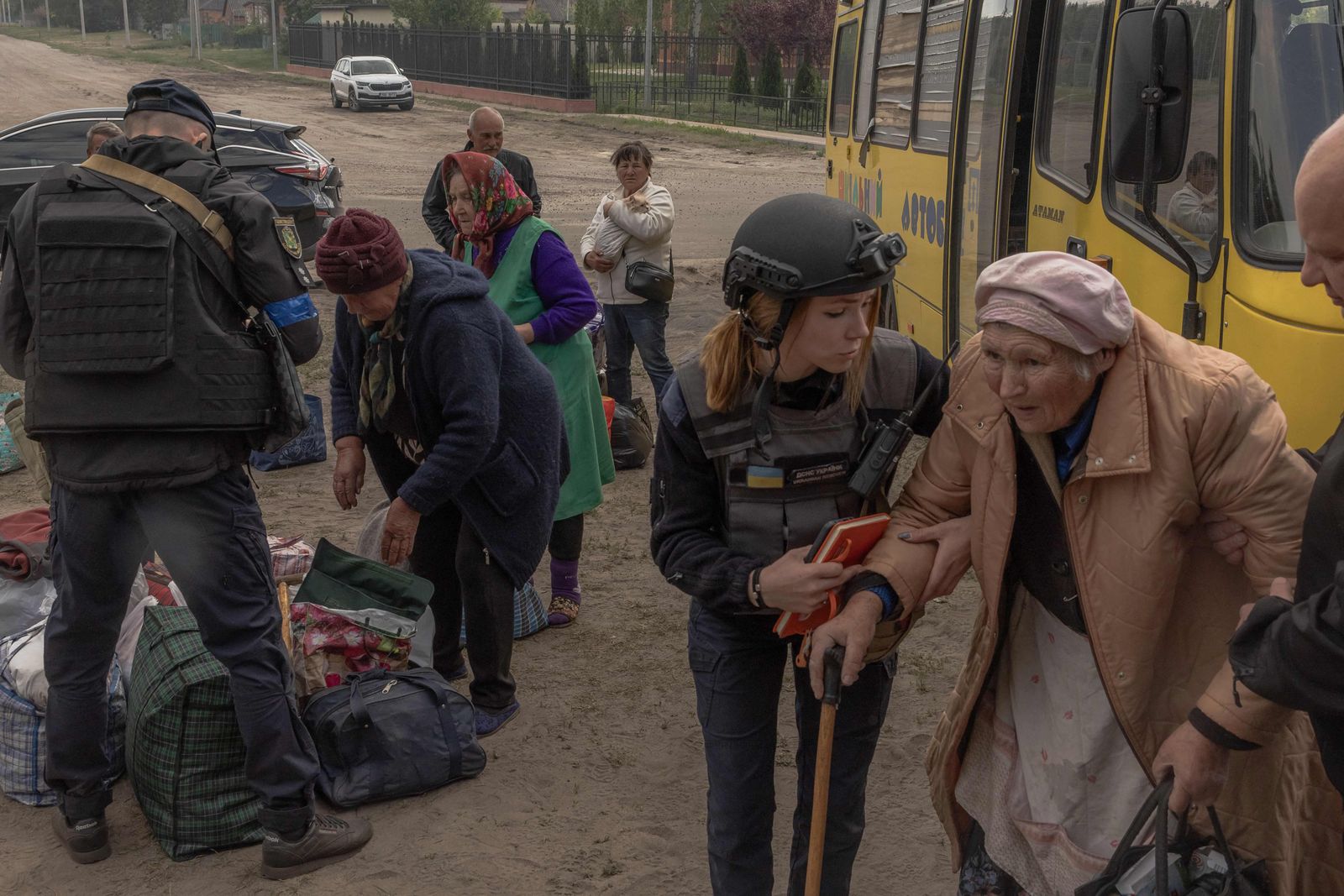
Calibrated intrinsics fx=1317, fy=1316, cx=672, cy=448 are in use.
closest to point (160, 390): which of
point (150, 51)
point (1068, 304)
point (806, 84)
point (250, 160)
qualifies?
point (1068, 304)

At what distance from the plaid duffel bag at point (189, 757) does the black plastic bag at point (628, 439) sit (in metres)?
3.62

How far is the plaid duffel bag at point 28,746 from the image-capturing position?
13.1 ft

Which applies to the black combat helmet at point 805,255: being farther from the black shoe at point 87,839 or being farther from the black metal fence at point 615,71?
the black metal fence at point 615,71

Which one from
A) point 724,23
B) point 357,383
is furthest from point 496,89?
point 357,383

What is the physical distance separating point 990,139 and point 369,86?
32545mm

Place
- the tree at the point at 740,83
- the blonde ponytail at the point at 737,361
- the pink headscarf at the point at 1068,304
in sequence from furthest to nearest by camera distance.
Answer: the tree at the point at 740,83 < the blonde ponytail at the point at 737,361 < the pink headscarf at the point at 1068,304

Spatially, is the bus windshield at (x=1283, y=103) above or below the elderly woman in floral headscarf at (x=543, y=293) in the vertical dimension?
above

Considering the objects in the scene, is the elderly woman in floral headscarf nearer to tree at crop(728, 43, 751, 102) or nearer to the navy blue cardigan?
the navy blue cardigan

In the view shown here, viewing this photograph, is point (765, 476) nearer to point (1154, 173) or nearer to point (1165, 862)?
point (1165, 862)

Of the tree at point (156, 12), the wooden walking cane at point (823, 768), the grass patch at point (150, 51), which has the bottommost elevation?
the wooden walking cane at point (823, 768)

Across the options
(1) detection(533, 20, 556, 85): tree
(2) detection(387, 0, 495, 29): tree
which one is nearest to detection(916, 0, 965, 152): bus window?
(1) detection(533, 20, 556, 85): tree

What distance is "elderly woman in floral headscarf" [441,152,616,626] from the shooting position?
4855 millimetres

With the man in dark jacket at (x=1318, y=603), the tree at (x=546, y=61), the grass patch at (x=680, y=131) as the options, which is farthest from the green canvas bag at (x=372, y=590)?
the tree at (x=546, y=61)

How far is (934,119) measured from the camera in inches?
277
